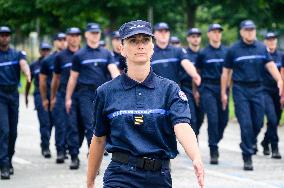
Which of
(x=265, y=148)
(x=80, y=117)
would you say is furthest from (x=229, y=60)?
(x=265, y=148)

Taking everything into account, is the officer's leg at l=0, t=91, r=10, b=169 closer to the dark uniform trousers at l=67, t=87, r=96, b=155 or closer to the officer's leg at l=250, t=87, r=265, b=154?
the dark uniform trousers at l=67, t=87, r=96, b=155

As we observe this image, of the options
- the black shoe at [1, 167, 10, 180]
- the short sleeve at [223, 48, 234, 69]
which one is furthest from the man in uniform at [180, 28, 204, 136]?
the black shoe at [1, 167, 10, 180]

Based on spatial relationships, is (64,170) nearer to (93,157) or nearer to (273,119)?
(273,119)

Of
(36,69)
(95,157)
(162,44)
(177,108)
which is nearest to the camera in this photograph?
(177,108)

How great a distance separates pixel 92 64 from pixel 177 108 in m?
7.16

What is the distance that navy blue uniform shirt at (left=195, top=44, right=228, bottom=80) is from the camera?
14.0 m

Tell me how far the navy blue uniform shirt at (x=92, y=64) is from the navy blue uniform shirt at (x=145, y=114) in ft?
22.7

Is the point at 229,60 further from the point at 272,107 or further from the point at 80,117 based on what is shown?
the point at 80,117

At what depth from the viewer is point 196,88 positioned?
14.1 metres

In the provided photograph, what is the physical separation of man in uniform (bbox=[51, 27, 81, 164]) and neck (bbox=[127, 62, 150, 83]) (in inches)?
304

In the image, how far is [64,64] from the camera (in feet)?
45.4

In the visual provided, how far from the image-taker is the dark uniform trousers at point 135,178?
18.5 feet

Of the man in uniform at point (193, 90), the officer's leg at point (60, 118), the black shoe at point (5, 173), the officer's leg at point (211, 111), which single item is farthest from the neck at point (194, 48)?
the black shoe at point (5, 173)

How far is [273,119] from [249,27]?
8.12 feet
